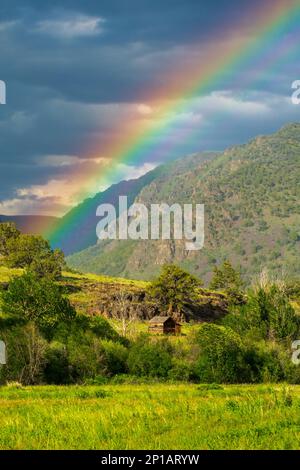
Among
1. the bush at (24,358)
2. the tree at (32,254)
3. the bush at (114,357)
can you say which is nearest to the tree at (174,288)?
the tree at (32,254)

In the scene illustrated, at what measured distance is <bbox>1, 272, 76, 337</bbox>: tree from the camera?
9031 centimetres

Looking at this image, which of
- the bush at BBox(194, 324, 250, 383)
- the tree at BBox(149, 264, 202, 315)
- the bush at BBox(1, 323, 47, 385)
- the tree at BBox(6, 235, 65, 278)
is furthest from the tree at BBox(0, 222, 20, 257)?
the bush at BBox(1, 323, 47, 385)

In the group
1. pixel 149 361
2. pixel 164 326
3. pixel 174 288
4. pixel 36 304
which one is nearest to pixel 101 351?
pixel 149 361

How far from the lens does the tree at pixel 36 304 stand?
90.3m

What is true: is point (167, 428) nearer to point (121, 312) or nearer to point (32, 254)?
point (121, 312)

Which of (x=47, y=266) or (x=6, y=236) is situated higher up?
(x=6, y=236)

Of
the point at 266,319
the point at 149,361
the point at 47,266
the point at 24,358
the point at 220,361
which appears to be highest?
the point at 47,266

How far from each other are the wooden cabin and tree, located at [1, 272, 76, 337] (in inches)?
1799

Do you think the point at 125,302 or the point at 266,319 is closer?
the point at 266,319

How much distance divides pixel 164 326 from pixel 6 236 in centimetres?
7308

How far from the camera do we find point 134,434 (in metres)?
18.2

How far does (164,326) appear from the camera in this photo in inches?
5591

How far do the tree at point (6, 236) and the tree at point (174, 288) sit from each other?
4925 centimetres
